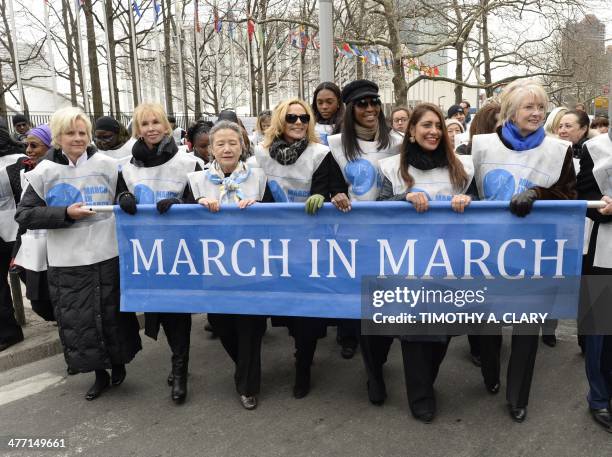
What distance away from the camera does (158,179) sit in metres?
3.83

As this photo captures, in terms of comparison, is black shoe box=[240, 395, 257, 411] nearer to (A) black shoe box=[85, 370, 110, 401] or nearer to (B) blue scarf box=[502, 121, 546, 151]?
(A) black shoe box=[85, 370, 110, 401]

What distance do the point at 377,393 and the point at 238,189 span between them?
61.3 inches

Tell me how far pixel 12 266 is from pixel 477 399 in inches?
135

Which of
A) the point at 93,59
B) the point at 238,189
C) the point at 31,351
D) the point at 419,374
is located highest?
the point at 93,59

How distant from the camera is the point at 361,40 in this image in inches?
558

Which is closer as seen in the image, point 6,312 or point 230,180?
point 230,180

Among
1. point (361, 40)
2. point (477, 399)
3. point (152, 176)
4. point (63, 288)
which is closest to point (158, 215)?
point (152, 176)

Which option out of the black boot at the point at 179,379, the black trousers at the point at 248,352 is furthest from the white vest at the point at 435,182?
the black boot at the point at 179,379

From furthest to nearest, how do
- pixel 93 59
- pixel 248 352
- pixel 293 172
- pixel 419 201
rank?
1. pixel 93 59
2. pixel 293 172
3. pixel 248 352
4. pixel 419 201

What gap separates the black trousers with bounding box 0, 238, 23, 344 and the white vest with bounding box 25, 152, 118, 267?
130cm

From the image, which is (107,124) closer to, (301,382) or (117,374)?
(117,374)

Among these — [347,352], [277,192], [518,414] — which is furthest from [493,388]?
[277,192]

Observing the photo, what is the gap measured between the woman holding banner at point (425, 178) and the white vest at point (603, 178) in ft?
2.18

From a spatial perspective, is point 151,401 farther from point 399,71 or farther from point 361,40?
point 361,40
